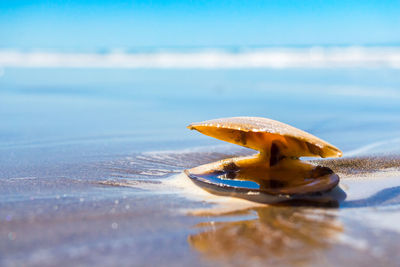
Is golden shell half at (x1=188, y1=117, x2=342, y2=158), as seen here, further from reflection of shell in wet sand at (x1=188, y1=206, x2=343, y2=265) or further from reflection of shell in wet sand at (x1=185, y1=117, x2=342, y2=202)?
reflection of shell in wet sand at (x1=188, y1=206, x2=343, y2=265)

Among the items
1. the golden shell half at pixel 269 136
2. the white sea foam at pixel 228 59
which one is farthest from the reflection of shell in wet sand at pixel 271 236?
the white sea foam at pixel 228 59

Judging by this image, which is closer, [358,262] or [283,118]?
[358,262]

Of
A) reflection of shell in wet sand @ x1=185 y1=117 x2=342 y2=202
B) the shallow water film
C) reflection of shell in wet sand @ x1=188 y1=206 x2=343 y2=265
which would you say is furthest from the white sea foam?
reflection of shell in wet sand @ x1=188 y1=206 x2=343 y2=265

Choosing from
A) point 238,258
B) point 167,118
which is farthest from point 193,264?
point 167,118

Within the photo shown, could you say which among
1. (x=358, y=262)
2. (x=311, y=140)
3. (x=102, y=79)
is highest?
(x=102, y=79)

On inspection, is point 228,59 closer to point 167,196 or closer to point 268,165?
point 268,165

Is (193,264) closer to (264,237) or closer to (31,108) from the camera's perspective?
(264,237)
